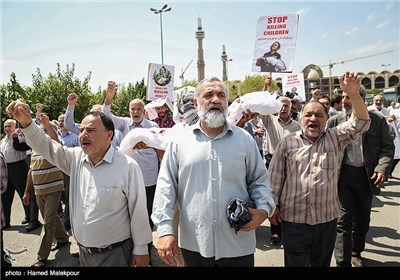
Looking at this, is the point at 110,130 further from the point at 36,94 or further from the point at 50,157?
the point at 36,94

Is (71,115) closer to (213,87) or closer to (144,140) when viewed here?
(144,140)

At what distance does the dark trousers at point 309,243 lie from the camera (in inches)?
113

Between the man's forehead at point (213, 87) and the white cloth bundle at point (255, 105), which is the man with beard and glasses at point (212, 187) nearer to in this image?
the man's forehead at point (213, 87)

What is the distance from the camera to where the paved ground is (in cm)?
395

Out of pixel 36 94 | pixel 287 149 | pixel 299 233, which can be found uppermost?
pixel 36 94

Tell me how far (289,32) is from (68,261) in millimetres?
4851

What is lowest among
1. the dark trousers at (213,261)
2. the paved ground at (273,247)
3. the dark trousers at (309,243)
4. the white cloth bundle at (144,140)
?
the paved ground at (273,247)

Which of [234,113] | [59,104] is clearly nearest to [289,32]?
[234,113]

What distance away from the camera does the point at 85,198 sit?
2.43 m

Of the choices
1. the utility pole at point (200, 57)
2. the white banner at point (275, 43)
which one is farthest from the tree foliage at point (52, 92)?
the utility pole at point (200, 57)

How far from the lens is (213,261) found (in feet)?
7.28

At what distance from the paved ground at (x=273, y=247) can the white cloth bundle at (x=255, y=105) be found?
1.95m

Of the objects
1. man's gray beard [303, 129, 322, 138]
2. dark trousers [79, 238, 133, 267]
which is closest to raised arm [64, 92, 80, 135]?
dark trousers [79, 238, 133, 267]

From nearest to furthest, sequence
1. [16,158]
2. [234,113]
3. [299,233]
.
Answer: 1. [299,233]
2. [234,113]
3. [16,158]
